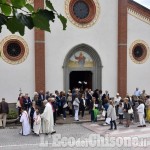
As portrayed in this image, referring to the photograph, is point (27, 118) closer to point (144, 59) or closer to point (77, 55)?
point (77, 55)

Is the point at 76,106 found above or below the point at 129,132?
above

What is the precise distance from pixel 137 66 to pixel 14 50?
8874 millimetres

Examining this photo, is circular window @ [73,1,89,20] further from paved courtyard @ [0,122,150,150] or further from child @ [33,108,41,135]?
child @ [33,108,41,135]

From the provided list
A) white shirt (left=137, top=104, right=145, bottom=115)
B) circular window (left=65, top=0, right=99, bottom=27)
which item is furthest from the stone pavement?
circular window (left=65, top=0, right=99, bottom=27)

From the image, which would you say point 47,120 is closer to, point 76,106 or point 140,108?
point 76,106

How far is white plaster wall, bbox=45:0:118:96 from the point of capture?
21141mm

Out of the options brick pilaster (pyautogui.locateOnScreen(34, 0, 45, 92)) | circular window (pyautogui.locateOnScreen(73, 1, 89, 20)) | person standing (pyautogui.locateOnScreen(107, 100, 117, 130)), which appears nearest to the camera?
person standing (pyautogui.locateOnScreen(107, 100, 117, 130))

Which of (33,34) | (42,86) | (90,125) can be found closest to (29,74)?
(42,86)

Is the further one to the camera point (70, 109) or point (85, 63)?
point (85, 63)

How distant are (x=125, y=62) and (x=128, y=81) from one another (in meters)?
1.43

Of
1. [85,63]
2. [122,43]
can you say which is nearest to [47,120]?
[85,63]

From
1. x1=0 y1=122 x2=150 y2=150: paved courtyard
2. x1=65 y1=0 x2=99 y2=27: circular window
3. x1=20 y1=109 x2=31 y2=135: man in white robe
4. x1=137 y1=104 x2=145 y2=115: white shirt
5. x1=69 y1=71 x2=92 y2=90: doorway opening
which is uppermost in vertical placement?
x1=65 y1=0 x2=99 y2=27: circular window

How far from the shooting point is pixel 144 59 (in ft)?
77.6

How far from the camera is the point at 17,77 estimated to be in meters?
20.4
